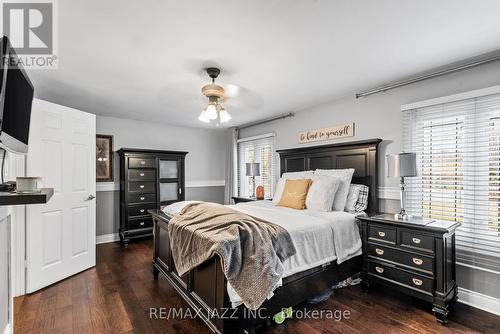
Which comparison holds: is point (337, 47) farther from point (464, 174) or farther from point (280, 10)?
point (464, 174)

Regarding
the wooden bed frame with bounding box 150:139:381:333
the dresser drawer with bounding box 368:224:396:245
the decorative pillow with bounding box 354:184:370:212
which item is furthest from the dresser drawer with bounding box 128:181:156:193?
the dresser drawer with bounding box 368:224:396:245

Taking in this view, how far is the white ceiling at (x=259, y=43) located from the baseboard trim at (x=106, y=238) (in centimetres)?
253

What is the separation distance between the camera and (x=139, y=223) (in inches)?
174

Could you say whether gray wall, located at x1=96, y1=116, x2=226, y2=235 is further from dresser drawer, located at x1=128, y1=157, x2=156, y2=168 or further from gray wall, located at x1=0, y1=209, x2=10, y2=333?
gray wall, located at x1=0, y1=209, x2=10, y2=333

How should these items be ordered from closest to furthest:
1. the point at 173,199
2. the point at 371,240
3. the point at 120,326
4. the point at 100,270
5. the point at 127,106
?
1. the point at 120,326
2. the point at 371,240
3. the point at 100,270
4. the point at 127,106
5. the point at 173,199

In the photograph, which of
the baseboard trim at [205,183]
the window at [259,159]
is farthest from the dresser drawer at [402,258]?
the baseboard trim at [205,183]

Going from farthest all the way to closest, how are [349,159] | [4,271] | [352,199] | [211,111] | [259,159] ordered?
[259,159]
[349,159]
[352,199]
[211,111]
[4,271]

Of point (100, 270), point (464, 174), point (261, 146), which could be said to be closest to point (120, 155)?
point (100, 270)

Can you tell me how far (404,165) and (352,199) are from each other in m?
0.78

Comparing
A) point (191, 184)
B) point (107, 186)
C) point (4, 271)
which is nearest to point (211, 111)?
point (4, 271)

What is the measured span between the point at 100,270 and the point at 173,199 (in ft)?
6.12

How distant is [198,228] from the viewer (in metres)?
2.07

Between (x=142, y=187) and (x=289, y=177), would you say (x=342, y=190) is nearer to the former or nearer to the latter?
(x=289, y=177)

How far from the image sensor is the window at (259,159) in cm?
483
